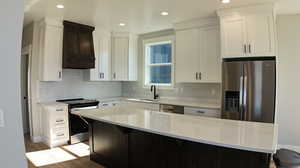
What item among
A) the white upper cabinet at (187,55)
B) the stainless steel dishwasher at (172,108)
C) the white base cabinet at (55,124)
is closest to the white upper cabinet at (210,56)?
the white upper cabinet at (187,55)

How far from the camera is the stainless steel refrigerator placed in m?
3.26

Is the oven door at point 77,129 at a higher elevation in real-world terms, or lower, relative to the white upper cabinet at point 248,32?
lower

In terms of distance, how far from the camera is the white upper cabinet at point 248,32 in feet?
11.1

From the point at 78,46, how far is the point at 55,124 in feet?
5.93

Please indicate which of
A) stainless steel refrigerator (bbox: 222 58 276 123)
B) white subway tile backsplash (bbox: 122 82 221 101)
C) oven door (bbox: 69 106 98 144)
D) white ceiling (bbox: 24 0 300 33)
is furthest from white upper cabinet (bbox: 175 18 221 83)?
oven door (bbox: 69 106 98 144)

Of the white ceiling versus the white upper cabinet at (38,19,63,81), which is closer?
the white ceiling

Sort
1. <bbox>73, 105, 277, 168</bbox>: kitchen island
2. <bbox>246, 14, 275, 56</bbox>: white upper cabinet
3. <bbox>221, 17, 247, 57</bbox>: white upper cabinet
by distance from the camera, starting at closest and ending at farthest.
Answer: <bbox>73, 105, 277, 168</bbox>: kitchen island < <bbox>246, 14, 275, 56</bbox>: white upper cabinet < <bbox>221, 17, 247, 57</bbox>: white upper cabinet

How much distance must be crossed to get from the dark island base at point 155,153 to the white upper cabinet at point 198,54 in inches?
85.3

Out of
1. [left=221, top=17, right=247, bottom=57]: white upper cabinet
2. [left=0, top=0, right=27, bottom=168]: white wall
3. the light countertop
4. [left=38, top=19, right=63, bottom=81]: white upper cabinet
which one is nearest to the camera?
[left=0, top=0, right=27, bottom=168]: white wall

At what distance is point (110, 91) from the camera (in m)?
6.12

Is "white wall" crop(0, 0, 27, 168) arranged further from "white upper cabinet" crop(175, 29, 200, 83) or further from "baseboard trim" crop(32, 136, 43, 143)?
"baseboard trim" crop(32, 136, 43, 143)

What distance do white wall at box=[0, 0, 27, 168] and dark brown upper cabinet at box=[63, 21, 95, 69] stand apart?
11.0 ft

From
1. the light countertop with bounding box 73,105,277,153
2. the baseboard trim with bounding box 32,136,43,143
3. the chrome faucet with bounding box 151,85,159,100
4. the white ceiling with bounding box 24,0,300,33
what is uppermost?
the white ceiling with bounding box 24,0,300,33

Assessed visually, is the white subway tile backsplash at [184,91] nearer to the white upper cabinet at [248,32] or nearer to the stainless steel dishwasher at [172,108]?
the stainless steel dishwasher at [172,108]
